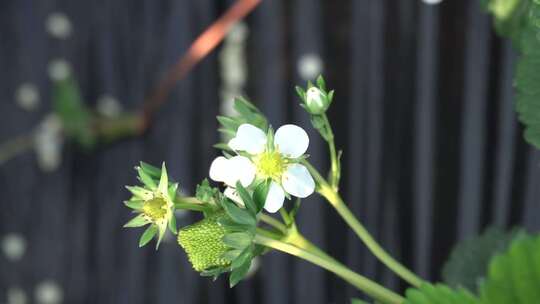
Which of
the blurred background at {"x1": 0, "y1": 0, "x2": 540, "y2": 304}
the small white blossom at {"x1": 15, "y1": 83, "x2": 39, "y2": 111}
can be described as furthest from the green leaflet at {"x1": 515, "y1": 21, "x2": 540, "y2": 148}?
the small white blossom at {"x1": 15, "y1": 83, "x2": 39, "y2": 111}

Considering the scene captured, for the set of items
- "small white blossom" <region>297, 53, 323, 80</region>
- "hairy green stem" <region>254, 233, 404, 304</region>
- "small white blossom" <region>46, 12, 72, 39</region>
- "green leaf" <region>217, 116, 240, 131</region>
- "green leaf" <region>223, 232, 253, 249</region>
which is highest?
"small white blossom" <region>46, 12, 72, 39</region>

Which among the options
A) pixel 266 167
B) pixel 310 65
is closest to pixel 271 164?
pixel 266 167

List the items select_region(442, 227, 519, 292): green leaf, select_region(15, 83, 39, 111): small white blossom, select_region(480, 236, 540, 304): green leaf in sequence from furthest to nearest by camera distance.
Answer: select_region(15, 83, 39, 111): small white blossom < select_region(442, 227, 519, 292): green leaf < select_region(480, 236, 540, 304): green leaf

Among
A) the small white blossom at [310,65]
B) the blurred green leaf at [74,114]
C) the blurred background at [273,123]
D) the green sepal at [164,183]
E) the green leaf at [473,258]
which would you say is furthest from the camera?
the blurred green leaf at [74,114]

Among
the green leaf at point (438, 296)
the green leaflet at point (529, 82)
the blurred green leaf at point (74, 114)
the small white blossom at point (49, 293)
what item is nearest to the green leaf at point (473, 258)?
the green leaflet at point (529, 82)

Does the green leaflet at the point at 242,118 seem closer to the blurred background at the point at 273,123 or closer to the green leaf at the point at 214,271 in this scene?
the green leaf at the point at 214,271

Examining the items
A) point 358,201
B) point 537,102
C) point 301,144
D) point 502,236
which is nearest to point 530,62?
point 537,102

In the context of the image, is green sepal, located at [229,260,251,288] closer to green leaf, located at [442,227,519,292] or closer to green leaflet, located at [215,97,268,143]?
green leaflet, located at [215,97,268,143]
